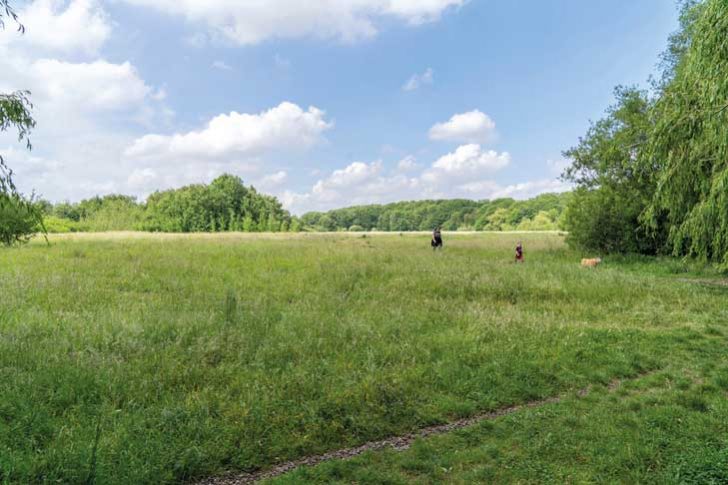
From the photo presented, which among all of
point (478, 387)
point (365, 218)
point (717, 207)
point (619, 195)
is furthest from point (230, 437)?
point (365, 218)

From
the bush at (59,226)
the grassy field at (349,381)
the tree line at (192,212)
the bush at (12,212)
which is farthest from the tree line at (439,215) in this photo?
the bush at (12,212)

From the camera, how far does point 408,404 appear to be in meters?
5.77

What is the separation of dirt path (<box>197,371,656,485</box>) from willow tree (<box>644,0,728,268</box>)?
479cm

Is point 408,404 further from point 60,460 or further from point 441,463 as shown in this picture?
point 60,460

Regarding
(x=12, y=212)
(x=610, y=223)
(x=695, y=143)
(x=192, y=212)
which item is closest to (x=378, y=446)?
(x=12, y=212)

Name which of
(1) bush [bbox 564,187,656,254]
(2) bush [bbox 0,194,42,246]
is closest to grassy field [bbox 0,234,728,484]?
(2) bush [bbox 0,194,42,246]

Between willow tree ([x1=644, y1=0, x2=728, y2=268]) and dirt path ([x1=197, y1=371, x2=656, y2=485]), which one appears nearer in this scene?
dirt path ([x1=197, y1=371, x2=656, y2=485])

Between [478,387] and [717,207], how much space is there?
19.9ft

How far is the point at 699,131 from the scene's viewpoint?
24.8 feet

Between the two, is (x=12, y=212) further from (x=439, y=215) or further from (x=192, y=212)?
(x=439, y=215)

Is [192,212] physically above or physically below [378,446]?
above

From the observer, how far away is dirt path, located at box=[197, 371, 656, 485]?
432 cm

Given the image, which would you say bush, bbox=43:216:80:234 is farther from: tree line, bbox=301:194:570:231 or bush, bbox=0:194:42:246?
bush, bbox=0:194:42:246

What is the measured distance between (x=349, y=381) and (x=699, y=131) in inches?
309
